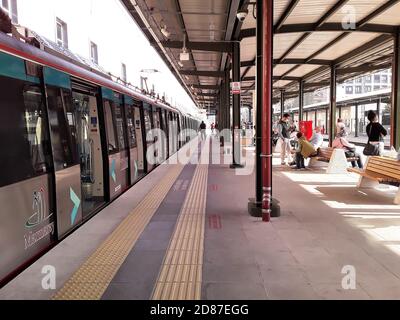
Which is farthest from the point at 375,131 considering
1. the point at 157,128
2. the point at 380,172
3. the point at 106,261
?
the point at 106,261

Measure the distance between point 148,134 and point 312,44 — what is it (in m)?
6.24

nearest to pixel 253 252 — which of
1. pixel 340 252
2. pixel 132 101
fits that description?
pixel 340 252

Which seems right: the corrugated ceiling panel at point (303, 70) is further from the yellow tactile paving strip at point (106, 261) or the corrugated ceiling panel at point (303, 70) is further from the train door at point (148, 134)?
the yellow tactile paving strip at point (106, 261)

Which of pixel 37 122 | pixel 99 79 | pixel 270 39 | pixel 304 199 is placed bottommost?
pixel 304 199

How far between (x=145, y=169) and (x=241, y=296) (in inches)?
304

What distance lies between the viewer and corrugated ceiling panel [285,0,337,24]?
8844mm

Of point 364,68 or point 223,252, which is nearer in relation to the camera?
point 223,252

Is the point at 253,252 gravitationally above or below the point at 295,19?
below

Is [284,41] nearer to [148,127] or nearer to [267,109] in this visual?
[148,127]

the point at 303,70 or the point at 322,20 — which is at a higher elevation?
the point at 322,20

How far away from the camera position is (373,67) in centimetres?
1664

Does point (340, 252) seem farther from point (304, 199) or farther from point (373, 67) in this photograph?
point (373, 67)

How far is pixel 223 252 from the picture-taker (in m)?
4.21

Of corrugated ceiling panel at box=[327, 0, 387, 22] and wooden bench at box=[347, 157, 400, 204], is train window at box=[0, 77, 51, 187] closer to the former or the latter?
wooden bench at box=[347, 157, 400, 204]
